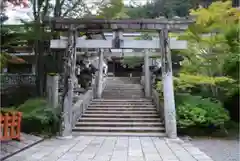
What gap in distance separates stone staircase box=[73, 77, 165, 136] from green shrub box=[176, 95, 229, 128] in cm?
88

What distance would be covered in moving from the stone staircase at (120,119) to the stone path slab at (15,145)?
79.1 inches

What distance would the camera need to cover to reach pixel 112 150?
313 inches

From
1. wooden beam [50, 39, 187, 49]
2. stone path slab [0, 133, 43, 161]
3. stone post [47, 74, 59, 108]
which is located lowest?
stone path slab [0, 133, 43, 161]

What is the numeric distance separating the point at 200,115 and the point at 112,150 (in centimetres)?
401

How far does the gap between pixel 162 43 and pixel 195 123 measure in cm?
291

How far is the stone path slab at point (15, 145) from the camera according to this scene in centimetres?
704

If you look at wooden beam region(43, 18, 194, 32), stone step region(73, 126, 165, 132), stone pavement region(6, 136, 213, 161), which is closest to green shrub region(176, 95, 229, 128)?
stone step region(73, 126, 165, 132)

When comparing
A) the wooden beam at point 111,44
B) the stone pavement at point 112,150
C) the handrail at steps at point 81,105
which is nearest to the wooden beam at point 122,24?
the wooden beam at point 111,44

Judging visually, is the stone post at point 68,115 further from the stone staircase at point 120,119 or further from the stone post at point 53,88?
the stone post at point 53,88

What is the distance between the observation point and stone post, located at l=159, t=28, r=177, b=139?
10305 millimetres

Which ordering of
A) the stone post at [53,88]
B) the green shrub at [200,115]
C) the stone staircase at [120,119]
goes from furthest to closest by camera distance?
the stone post at [53,88], the stone staircase at [120,119], the green shrub at [200,115]

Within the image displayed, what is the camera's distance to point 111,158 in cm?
694

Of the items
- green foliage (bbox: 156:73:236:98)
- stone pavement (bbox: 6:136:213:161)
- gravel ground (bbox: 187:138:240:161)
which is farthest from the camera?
green foliage (bbox: 156:73:236:98)

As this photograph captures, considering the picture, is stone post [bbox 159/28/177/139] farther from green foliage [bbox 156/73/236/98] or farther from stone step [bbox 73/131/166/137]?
green foliage [bbox 156/73/236/98]
